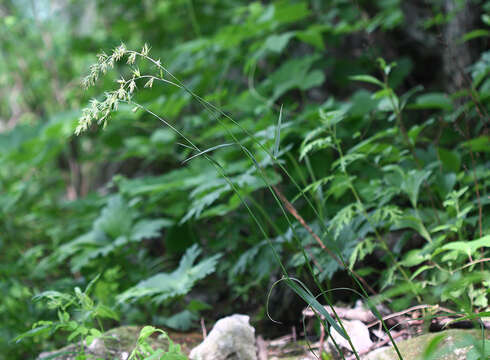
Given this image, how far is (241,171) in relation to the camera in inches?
92.1

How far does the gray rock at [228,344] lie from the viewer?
1401 millimetres

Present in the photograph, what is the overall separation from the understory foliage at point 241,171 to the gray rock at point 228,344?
243mm

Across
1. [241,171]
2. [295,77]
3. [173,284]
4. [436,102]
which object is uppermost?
[295,77]

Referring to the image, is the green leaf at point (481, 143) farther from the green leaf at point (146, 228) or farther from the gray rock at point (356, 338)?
the green leaf at point (146, 228)

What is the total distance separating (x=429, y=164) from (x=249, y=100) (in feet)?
4.21

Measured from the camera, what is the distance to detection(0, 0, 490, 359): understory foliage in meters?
1.50

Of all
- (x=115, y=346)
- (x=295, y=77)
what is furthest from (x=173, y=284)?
(x=295, y=77)

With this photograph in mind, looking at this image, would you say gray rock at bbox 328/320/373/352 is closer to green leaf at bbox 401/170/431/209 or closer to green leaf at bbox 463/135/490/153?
green leaf at bbox 401/170/431/209

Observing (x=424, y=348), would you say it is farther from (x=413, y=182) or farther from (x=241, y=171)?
(x=241, y=171)

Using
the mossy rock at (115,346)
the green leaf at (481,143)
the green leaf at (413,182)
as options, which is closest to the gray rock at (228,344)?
the mossy rock at (115,346)

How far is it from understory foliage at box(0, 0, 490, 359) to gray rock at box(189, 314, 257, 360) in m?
0.24

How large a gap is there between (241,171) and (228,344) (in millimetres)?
1123

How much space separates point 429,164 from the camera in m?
1.87

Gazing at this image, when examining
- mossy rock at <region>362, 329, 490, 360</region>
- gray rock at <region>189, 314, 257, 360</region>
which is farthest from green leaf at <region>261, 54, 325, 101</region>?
mossy rock at <region>362, 329, 490, 360</region>
